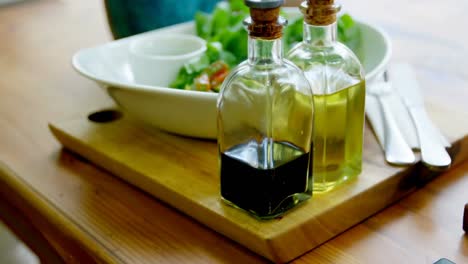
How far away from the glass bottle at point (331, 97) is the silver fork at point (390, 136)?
7 cm

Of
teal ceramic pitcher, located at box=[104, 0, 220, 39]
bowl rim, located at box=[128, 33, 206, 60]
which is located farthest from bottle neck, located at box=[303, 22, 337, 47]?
teal ceramic pitcher, located at box=[104, 0, 220, 39]

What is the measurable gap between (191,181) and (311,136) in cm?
15

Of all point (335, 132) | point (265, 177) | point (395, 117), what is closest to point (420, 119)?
point (395, 117)

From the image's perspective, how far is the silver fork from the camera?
0.76m

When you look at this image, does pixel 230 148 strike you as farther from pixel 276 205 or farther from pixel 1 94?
pixel 1 94

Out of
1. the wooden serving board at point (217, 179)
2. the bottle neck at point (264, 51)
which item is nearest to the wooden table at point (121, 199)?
the wooden serving board at point (217, 179)

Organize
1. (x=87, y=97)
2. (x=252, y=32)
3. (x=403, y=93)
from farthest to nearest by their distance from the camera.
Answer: (x=87, y=97), (x=403, y=93), (x=252, y=32)

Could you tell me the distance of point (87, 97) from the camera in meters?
1.08

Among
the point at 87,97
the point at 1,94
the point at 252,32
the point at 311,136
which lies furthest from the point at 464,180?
the point at 1,94

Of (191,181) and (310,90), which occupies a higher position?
(310,90)

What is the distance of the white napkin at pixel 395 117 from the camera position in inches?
31.4

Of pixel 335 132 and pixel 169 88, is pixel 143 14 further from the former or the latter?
pixel 335 132

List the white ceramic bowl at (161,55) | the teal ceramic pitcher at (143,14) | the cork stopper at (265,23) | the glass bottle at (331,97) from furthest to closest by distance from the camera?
the teal ceramic pitcher at (143,14)
the white ceramic bowl at (161,55)
the glass bottle at (331,97)
the cork stopper at (265,23)

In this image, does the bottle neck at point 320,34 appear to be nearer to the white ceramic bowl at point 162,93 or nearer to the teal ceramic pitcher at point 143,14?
the white ceramic bowl at point 162,93
